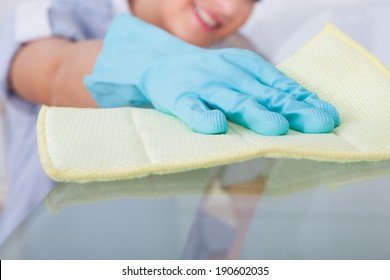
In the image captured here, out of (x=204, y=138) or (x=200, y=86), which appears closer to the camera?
(x=204, y=138)

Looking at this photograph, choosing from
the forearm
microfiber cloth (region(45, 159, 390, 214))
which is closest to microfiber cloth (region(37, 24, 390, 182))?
microfiber cloth (region(45, 159, 390, 214))

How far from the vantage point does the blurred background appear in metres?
1.35

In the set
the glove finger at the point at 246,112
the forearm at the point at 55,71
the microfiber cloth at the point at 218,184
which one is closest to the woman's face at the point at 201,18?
the forearm at the point at 55,71

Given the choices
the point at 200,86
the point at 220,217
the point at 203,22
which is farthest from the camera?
the point at 203,22

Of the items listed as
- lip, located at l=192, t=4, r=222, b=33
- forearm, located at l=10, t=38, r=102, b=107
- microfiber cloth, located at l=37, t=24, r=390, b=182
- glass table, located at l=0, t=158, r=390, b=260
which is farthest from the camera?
lip, located at l=192, t=4, r=222, b=33

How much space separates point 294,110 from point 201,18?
2.33 feet

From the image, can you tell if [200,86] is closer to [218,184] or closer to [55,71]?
[218,184]

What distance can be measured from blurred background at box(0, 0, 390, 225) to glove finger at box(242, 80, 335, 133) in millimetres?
680

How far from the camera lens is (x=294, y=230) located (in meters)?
0.41

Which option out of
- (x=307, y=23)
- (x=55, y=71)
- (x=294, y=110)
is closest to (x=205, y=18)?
(x=307, y=23)

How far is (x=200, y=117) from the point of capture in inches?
24.1

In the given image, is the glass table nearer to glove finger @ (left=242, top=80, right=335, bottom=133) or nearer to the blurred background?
glove finger @ (left=242, top=80, right=335, bottom=133)
